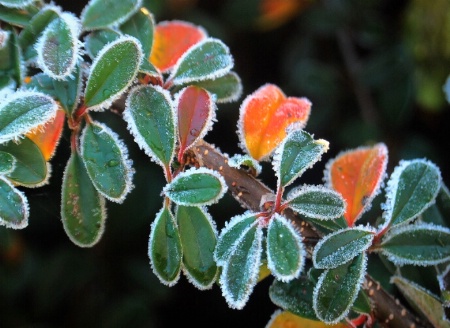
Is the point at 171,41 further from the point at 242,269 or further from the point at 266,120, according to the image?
the point at 242,269

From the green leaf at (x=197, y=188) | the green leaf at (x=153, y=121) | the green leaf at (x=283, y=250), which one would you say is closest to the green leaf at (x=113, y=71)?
the green leaf at (x=153, y=121)

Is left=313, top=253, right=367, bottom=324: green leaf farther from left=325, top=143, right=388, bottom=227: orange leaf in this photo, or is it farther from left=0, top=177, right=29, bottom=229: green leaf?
left=0, top=177, right=29, bottom=229: green leaf

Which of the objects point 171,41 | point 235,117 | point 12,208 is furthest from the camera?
point 235,117

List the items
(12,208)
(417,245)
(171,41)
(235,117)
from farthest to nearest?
1. (235,117)
2. (171,41)
3. (417,245)
4. (12,208)

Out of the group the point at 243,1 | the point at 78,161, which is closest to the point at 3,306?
the point at 78,161

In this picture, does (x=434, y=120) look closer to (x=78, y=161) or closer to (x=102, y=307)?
(x=102, y=307)

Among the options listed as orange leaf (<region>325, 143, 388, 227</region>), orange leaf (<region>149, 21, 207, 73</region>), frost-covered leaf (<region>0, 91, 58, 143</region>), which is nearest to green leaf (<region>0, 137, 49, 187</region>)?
frost-covered leaf (<region>0, 91, 58, 143</region>)

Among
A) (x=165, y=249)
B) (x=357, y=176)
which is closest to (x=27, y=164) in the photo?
(x=165, y=249)
